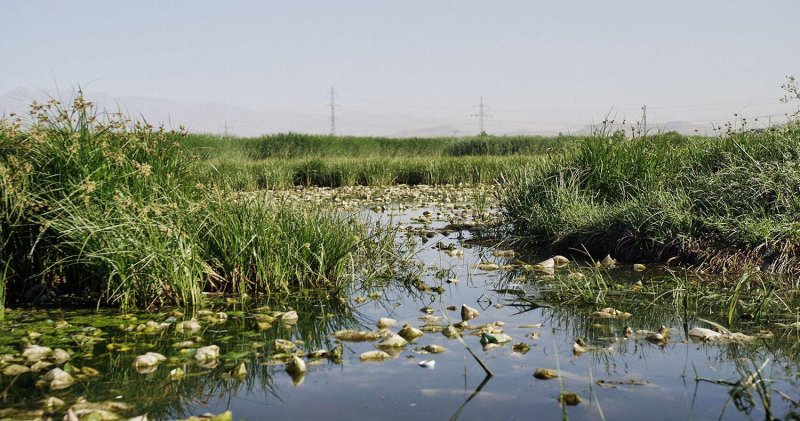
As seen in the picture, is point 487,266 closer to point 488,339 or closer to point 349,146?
point 488,339

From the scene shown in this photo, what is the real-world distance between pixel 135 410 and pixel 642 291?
14.1 feet

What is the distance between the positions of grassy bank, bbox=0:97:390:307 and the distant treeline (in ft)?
47.2

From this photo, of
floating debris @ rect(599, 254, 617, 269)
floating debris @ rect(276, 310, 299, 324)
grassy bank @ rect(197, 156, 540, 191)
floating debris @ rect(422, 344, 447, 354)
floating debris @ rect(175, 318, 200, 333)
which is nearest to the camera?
floating debris @ rect(422, 344, 447, 354)

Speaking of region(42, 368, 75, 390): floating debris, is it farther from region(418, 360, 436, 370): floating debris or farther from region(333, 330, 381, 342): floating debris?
region(418, 360, 436, 370): floating debris

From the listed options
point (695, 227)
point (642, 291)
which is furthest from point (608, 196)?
point (642, 291)

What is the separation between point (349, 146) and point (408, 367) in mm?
26171

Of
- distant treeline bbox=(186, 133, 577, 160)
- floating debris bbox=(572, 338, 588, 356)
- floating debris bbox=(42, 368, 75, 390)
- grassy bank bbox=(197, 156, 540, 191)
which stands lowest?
floating debris bbox=(572, 338, 588, 356)

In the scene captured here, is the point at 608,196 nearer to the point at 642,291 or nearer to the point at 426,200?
the point at 642,291

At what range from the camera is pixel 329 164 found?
64.4 feet

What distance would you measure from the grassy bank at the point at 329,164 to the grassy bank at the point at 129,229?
454 cm

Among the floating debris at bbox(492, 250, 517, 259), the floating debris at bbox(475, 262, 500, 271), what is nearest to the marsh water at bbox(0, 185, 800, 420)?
the floating debris at bbox(475, 262, 500, 271)

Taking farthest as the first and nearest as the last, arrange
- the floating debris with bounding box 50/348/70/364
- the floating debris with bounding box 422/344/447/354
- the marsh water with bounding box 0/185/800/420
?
the floating debris with bounding box 422/344/447/354 < the floating debris with bounding box 50/348/70/364 < the marsh water with bounding box 0/185/800/420

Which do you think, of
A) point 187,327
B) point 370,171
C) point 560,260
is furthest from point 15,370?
point 370,171

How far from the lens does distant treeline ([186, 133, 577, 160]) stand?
81.3ft
